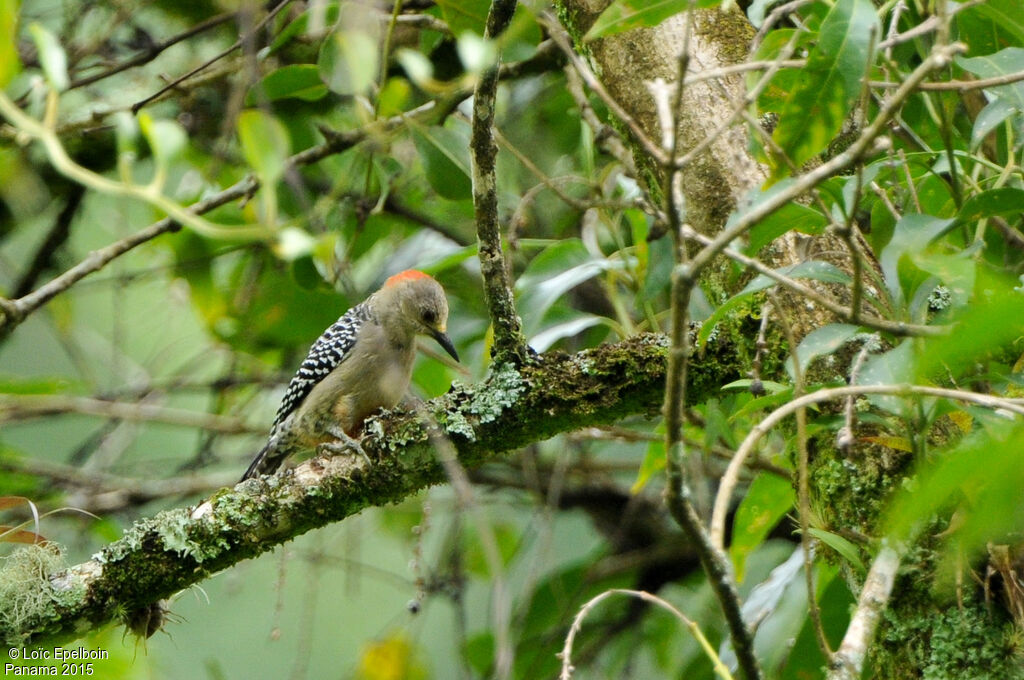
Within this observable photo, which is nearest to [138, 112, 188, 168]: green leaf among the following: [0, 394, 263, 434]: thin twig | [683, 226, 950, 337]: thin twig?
[683, 226, 950, 337]: thin twig

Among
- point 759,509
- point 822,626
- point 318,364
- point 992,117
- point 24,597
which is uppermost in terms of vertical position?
point 318,364

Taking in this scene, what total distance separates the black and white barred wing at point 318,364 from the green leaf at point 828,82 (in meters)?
2.79

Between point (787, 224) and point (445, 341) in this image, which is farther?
point (445, 341)

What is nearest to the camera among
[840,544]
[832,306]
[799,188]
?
[799,188]

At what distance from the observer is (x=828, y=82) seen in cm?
→ 219

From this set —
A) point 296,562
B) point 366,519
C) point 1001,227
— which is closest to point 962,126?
point 1001,227

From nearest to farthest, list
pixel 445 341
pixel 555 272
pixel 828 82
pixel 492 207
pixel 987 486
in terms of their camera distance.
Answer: pixel 987 486 → pixel 828 82 → pixel 492 207 → pixel 555 272 → pixel 445 341

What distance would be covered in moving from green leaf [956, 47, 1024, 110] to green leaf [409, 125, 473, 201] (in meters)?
2.00

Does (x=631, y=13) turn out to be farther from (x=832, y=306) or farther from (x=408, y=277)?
(x=408, y=277)

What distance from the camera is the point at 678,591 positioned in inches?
209

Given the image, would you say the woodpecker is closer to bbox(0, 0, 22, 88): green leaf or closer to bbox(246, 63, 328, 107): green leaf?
bbox(246, 63, 328, 107): green leaf

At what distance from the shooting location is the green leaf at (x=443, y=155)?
13.1 ft

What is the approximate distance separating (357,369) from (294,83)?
138cm

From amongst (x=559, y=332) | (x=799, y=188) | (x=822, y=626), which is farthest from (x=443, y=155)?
(x=799, y=188)
